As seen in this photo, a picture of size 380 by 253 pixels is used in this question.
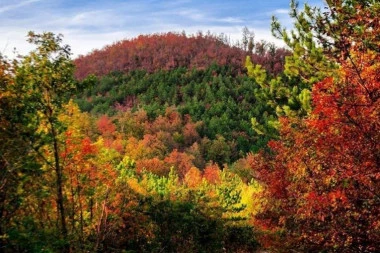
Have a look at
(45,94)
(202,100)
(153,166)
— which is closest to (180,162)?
(153,166)

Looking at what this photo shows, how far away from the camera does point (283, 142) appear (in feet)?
55.0

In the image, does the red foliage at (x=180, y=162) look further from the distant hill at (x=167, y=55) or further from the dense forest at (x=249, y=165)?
the distant hill at (x=167, y=55)

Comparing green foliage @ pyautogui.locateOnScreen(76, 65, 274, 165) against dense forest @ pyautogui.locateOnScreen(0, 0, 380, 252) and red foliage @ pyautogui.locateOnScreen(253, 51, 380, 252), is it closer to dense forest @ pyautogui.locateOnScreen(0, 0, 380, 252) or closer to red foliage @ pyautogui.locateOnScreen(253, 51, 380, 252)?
dense forest @ pyautogui.locateOnScreen(0, 0, 380, 252)

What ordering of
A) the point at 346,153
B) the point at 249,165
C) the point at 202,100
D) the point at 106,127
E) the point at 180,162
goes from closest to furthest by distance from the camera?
the point at 346,153
the point at 249,165
the point at 180,162
the point at 106,127
the point at 202,100

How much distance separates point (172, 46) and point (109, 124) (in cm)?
7943

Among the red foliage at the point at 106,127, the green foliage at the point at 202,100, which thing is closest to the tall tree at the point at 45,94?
the red foliage at the point at 106,127

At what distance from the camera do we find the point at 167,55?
16325 centimetres

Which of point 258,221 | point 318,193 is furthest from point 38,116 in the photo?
point 258,221

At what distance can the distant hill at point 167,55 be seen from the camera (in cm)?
15112

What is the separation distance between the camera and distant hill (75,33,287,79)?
496 feet

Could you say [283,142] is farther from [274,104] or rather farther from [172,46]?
[172,46]

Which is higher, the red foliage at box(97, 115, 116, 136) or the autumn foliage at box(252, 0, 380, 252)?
the autumn foliage at box(252, 0, 380, 252)

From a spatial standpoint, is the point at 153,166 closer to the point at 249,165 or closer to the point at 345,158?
the point at 249,165

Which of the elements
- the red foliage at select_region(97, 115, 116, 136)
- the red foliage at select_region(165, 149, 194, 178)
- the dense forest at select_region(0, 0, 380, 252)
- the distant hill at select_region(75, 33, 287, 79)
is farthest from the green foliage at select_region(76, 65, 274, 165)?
the dense forest at select_region(0, 0, 380, 252)
